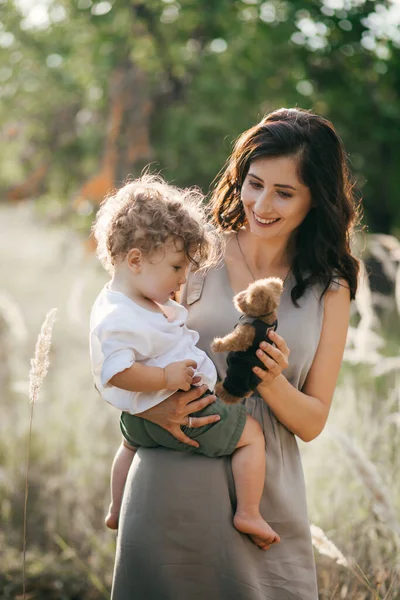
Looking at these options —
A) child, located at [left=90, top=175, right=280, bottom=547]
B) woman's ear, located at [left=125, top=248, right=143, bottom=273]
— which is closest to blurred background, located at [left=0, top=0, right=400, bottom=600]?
child, located at [left=90, top=175, right=280, bottom=547]

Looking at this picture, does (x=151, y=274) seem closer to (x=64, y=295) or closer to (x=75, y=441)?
(x=75, y=441)

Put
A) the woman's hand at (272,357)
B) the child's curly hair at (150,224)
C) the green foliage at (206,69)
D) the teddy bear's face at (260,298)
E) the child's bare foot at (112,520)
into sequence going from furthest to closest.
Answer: the green foliage at (206,69)
the child's bare foot at (112,520)
the child's curly hair at (150,224)
the woman's hand at (272,357)
the teddy bear's face at (260,298)

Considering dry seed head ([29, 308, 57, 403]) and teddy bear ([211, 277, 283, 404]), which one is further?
dry seed head ([29, 308, 57, 403])

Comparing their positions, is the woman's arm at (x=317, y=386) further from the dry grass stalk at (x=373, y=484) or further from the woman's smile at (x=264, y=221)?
the woman's smile at (x=264, y=221)

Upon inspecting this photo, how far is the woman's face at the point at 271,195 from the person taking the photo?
7.95 feet

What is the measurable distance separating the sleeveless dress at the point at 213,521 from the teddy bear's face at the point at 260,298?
428mm

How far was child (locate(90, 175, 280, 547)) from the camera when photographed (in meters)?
2.01

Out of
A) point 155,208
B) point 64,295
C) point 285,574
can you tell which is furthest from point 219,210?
point 64,295

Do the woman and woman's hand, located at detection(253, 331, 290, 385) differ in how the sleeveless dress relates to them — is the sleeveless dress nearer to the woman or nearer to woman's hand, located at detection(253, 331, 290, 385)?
the woman

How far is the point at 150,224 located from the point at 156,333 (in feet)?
1.09

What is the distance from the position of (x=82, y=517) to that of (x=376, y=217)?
16.8ft

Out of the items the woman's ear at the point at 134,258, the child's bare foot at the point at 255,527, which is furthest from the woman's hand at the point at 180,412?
the woman's ear at the point at 134,258

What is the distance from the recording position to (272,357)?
6.66 ft

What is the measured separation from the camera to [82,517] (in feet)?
14.4
